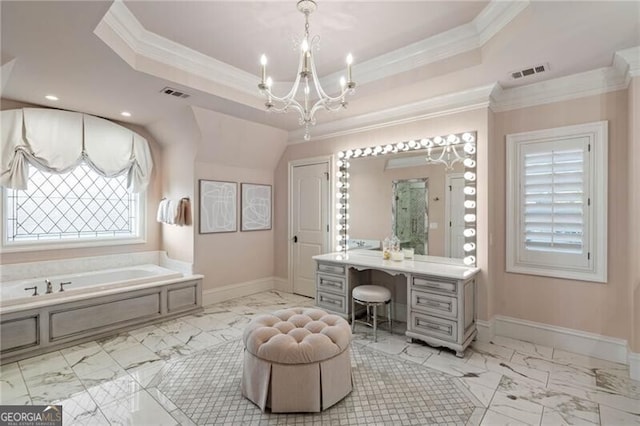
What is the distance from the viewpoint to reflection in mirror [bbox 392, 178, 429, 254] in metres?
3.69

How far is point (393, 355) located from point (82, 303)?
3.22 m

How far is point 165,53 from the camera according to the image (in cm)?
296

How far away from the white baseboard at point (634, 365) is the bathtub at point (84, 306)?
14.9 ft

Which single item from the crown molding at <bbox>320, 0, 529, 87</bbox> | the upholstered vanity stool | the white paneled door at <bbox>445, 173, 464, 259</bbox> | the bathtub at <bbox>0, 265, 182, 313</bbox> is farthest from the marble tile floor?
the crown molding at <bbox>320, 0, 529, 87</bbox>

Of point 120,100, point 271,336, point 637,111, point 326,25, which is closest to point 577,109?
point 637,111

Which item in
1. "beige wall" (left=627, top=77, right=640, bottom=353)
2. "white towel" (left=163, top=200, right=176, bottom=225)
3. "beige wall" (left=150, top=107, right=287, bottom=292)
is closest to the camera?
"beige wall" (left=627, top=77, right=640, bottom=353)

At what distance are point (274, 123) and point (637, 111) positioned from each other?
392 centimetres

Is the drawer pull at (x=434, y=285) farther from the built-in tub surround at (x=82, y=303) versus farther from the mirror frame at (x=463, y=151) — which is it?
the built-in tub surround at (x=82, y=303)

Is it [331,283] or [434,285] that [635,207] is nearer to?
[434,285]

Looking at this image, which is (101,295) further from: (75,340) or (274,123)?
(274,123)

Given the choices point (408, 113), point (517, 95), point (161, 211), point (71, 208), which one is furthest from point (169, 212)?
point (517, 95)

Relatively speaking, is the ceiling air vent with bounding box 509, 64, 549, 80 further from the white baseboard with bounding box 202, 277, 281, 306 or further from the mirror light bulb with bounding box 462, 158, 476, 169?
the white baseboard with bounding box 202, 277, 281, 306

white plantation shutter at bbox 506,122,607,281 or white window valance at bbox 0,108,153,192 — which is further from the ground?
white window valance at bbox 0,108,153,192

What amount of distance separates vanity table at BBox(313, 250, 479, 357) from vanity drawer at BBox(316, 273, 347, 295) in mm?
12
